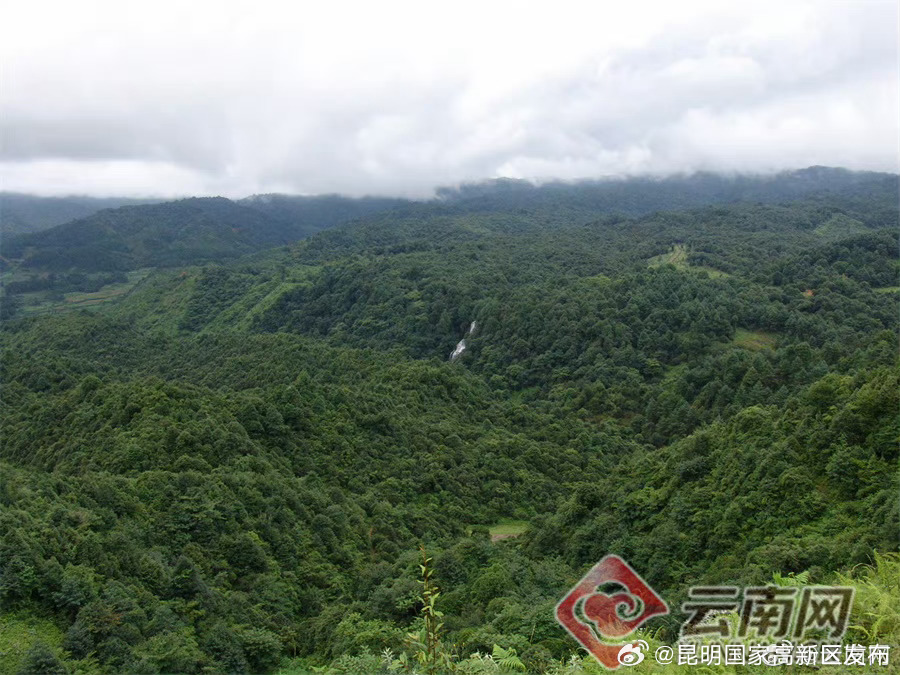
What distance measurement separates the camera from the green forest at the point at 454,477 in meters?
13.5

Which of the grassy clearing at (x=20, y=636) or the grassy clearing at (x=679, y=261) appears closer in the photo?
the grassy clearing at (x=20, y=636)

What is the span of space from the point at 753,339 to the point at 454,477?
46886 millimetres

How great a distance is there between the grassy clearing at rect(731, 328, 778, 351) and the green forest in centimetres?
37

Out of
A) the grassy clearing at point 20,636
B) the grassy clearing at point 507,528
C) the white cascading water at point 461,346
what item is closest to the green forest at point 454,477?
the grassy clearing at point 20,636

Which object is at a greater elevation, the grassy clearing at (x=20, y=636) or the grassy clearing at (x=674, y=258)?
the grassy clearing at (x=674, y=258)

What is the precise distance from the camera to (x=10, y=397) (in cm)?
4131

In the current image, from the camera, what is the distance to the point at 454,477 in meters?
35.7
